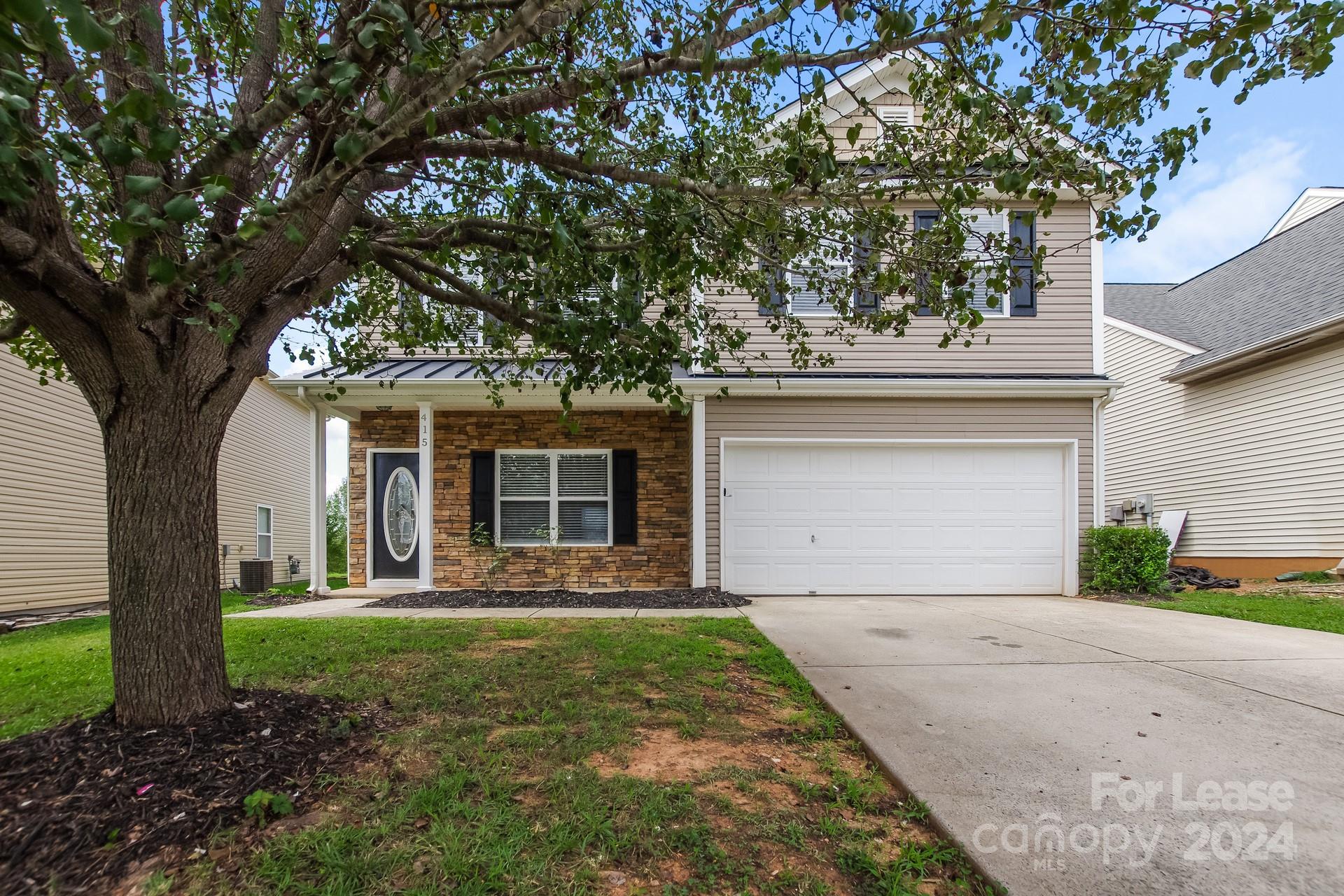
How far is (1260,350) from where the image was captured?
31.9ft

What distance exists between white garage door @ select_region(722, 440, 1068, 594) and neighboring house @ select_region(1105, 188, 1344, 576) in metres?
4.28

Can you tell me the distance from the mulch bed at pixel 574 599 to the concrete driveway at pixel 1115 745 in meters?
2.24

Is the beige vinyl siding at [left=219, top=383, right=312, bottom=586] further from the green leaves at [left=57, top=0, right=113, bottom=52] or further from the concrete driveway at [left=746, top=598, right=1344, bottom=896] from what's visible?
the concrete driveway at [left=746, top=598, right=1344, bottom=896]

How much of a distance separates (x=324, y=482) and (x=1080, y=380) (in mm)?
10137

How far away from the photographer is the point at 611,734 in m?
3.14

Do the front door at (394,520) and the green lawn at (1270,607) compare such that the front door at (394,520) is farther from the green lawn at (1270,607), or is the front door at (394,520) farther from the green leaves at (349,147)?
the green lawn at (1270,607)

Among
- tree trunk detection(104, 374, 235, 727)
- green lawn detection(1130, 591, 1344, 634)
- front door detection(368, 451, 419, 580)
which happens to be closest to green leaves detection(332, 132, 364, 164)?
tree trunk detection(104, 374, 235, 727)

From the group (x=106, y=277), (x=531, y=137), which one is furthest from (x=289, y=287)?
(x=531, y=137)

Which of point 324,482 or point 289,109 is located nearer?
point 289,109

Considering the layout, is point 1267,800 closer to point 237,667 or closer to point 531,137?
point 531,137

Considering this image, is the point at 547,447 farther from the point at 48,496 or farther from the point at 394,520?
the point at 48,496

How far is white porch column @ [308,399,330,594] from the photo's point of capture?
27.5 ft

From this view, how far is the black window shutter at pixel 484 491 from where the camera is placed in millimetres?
8961

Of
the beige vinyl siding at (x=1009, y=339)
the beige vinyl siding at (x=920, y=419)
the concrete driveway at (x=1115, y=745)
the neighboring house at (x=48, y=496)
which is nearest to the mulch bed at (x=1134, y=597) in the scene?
the beige vinyl siding at (x=920, y=419)
